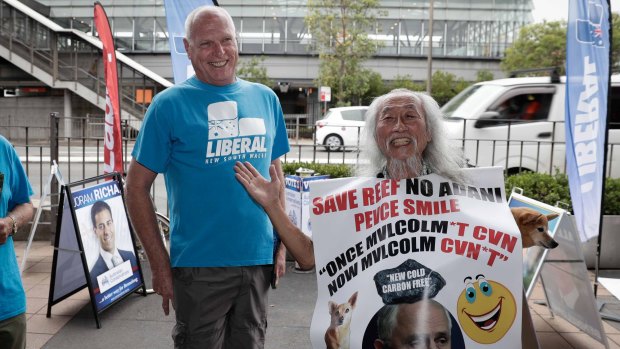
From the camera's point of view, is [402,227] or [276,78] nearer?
[402,227]

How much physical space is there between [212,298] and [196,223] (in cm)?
33

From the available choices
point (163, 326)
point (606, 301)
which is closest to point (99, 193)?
point (163, 326)

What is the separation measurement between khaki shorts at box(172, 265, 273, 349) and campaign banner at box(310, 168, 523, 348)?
534mm

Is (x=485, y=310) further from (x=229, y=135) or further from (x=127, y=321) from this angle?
(x=127, y=321)

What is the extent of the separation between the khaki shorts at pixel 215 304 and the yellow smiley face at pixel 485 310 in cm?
92

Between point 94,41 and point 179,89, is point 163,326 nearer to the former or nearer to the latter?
point 179,89

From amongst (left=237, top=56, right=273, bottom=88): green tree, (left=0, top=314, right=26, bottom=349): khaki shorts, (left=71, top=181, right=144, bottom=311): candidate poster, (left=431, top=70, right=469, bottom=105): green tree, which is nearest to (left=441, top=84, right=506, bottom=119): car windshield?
(left=71, top=181, right=144, bottom=311): candidate poster

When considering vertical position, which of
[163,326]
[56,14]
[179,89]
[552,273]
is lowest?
[163,326]

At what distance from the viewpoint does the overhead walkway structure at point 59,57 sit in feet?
70.0

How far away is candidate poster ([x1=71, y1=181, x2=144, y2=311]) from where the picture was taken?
4246mm

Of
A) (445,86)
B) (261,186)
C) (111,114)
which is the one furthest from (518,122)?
(445,86)

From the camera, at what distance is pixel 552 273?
3984 millimetres

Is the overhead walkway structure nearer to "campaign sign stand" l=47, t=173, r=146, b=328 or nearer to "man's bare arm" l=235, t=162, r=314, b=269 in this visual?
"campaign sign stand" l=47, t=173, r=146, b=328

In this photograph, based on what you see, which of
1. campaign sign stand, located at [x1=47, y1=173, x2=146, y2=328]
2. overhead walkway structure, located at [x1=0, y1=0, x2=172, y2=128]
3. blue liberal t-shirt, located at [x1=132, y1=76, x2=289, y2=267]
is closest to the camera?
blue liberal t-shirt, located at [x1=132, y1=76, x2=289, y2=267]
